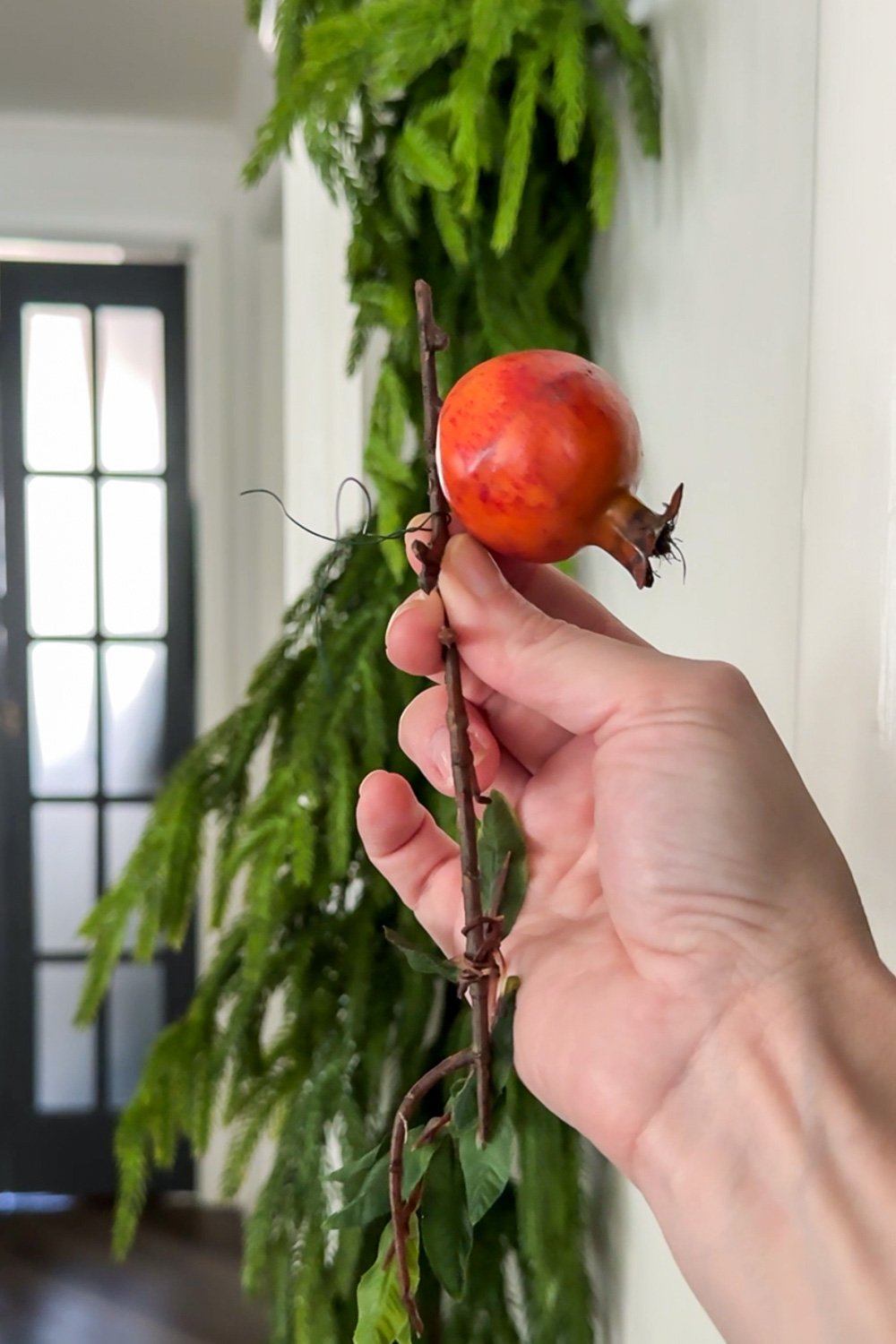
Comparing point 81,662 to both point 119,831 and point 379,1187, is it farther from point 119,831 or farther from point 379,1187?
point 379,1187

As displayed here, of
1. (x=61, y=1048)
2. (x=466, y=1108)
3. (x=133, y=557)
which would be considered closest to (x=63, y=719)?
(x=133, y=557)

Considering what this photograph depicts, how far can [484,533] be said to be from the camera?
1.61ft

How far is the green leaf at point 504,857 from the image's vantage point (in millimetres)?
504

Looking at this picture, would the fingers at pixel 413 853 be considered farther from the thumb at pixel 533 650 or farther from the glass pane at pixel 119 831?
the glass pane at pixel 119 831

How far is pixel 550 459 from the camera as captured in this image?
1.48 ft

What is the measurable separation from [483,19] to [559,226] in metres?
0.20

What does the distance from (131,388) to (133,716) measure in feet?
2.44

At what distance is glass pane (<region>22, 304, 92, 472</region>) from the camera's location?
2332 mm

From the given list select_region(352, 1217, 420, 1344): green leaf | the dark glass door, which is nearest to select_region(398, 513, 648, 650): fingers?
select_region(352, 1217, 420, 1344): green leaf

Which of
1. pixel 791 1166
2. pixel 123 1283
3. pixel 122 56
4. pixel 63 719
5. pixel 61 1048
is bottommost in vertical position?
pixel 123 1283

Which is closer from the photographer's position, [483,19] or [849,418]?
[849,418]

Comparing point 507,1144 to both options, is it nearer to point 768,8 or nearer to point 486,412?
point 486,412

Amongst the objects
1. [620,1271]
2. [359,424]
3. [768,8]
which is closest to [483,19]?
[768,8]

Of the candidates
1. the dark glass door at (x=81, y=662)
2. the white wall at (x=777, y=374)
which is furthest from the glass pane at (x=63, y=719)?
the white wall at (x=777, y=374)
